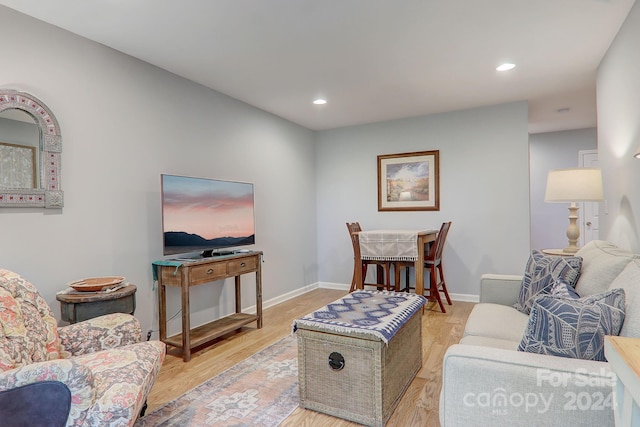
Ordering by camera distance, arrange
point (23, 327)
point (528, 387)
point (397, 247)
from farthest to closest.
Result: point (397, 247) < point (23, 327) < point (528, 387)

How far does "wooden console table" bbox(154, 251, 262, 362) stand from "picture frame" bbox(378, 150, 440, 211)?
2.31m

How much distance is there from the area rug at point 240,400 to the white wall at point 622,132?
2453mm

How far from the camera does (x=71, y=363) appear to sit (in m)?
1.33

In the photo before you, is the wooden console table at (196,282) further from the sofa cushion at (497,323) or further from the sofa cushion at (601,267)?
the sofa cushion at (601,267)

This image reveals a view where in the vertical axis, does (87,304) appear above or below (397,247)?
below

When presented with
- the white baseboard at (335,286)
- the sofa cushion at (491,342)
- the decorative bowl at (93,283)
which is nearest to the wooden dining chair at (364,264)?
the white baseboard at (335,286)

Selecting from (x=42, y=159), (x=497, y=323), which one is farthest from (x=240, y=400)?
(x=42, y=159)

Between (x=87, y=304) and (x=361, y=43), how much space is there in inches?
101

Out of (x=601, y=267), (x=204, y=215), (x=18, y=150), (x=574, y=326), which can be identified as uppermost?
(x=18, y=150)

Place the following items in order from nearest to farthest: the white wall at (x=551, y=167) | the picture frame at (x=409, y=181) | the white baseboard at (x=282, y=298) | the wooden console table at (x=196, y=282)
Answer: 1. the wooden console table at (x=196, y=282)
2. the white baseboard at (x=282, y=298)
3. the picture frame at (x=409, y=181)
4. the white wall at (x=551, y=167)

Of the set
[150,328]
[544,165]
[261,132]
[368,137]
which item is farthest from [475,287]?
[150,328]

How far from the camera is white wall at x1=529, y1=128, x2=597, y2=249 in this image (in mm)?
5739

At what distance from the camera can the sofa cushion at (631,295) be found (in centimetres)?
124

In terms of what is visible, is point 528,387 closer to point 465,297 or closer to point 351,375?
point 351,375
